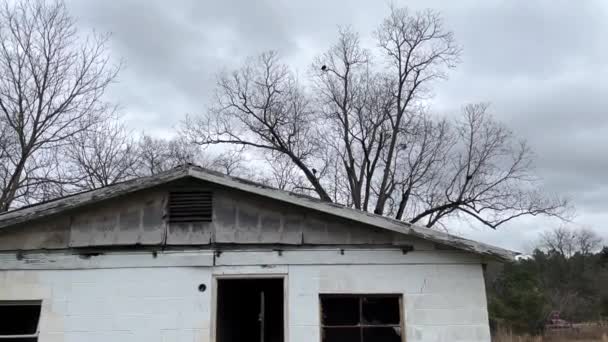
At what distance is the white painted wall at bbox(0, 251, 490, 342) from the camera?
22.1 ft

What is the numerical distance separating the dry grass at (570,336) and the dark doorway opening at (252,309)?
13800mm

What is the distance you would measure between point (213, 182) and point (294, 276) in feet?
5.47

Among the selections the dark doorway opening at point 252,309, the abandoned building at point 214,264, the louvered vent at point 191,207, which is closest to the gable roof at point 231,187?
the abandoned building at point 214,264

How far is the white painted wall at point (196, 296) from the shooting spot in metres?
6.73

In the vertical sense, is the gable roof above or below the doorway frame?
above

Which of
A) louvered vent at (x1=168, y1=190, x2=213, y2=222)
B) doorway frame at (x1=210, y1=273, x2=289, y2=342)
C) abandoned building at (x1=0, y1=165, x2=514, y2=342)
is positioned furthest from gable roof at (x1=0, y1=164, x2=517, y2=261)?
doorway frame at (x1=210, y1=273, x2=289, y2=342)

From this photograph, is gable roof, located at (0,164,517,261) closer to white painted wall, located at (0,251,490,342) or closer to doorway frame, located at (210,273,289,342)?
white painted wall, located at (0,251,490,342)

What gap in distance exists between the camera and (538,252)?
151 feet

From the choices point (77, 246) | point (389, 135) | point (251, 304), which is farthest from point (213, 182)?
point (389, 135)

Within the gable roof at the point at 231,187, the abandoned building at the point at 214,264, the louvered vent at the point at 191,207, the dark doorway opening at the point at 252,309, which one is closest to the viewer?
the gable roof at the point at 231,187

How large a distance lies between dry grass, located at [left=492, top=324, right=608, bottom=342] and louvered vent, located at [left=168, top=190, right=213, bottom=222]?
60.5ft

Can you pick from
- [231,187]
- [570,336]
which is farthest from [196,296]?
[570,336]

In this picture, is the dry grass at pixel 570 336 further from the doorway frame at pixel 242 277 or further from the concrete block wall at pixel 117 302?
the concrete block wall at pixel 117 302

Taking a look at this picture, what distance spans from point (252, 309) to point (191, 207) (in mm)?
5283
